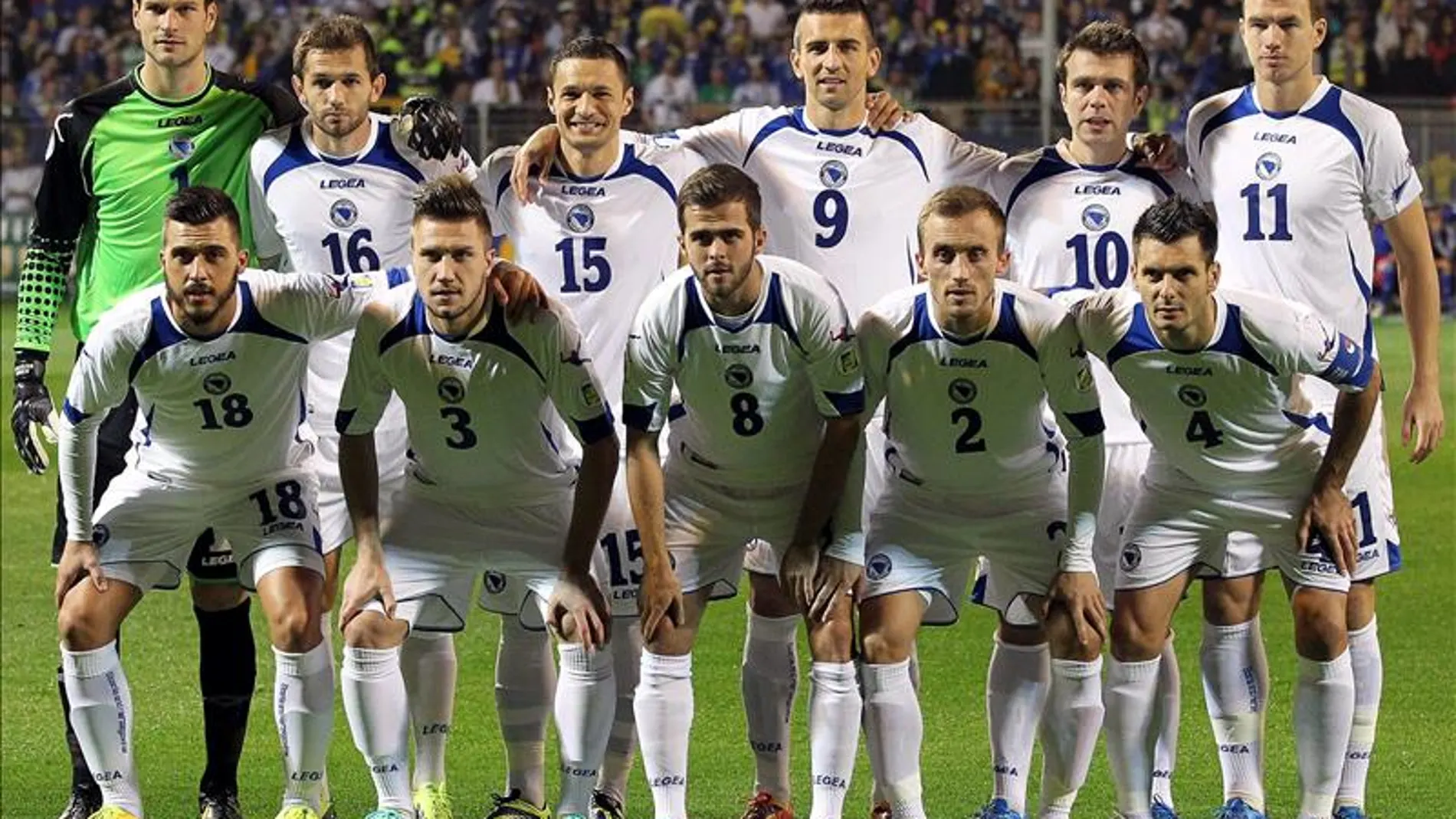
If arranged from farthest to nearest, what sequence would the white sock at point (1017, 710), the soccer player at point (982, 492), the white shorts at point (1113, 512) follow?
the white shorts at point (1113, 512)
the white sock at point (1017, 710)
the soccer player at point (982, 492)

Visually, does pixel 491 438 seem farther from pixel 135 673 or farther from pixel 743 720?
pixel 135 673

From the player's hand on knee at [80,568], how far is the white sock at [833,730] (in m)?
2.05

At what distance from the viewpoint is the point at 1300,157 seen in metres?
6.94

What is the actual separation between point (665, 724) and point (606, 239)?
160 centimetres

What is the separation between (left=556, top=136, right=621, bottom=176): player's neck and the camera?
7250mm

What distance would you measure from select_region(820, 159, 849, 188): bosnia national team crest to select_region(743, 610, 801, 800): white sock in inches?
53.3

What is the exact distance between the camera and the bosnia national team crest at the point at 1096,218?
7.11 m

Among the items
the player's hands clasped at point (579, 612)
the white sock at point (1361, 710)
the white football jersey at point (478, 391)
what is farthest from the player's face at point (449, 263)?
the white sock at point (1361, 710)

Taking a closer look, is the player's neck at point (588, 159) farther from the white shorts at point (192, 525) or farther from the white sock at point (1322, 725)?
the white sock at point (1322, 725)

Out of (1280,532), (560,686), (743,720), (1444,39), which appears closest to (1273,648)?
(743,720)

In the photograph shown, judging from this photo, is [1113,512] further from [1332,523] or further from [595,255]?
[595,255]

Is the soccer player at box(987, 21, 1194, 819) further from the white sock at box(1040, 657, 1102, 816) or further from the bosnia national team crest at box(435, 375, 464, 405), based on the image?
the bosnia national team crest at box(435, 375, 464, 405)

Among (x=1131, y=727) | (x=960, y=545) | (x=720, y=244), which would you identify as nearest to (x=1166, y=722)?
(x=1131, y=727)

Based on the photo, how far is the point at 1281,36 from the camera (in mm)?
6859
